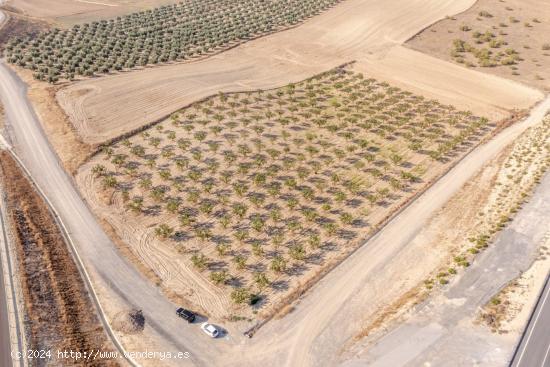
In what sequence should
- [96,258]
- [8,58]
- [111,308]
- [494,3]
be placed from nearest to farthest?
[111,308] → [96,258] → [8,58] → [494,3]

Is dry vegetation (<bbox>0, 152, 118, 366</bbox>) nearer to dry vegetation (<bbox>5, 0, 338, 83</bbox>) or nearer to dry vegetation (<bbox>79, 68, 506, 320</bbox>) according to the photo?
dry vegetation (<bbox>79, 68, 506, 320</bbox>)

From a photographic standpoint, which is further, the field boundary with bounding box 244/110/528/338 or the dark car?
the field boundary with bounding box 244/110/528/338

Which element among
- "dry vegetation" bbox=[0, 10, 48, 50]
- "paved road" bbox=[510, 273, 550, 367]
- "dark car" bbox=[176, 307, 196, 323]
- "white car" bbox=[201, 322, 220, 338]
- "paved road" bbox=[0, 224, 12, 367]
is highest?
"dry vegetation" bbox=[0, 10, 48, 50]

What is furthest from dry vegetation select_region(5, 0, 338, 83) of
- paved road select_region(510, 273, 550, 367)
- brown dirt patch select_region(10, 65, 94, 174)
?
paved road select_region(510, 273, 550, 367)

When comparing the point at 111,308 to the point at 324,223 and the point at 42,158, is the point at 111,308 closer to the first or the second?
the point at 324,223

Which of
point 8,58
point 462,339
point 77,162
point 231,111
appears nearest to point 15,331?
point 77,162

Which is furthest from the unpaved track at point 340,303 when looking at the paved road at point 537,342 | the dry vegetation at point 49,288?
the dry vegetation at point 49,288
